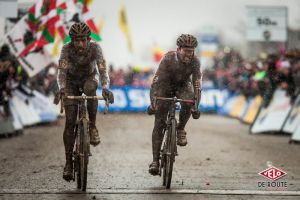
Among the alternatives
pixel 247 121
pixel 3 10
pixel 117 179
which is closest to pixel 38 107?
pixel 3 10

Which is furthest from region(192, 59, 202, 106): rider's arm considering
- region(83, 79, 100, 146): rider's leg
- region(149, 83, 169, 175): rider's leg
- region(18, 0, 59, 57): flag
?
region(18, 0, 59, 57): flag

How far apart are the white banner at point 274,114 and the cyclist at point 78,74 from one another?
449 inches

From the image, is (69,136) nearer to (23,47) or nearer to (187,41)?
(187,41)

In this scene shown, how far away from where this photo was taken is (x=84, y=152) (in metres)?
8.79

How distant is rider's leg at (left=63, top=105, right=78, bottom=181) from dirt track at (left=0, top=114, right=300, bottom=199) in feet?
0.67

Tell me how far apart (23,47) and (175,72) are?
37.4ft

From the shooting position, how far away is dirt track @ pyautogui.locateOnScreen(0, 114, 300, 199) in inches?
357

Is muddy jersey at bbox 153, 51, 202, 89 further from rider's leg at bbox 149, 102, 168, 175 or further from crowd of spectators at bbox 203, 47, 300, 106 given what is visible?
crowd of spectators at bbox 203, 47, 300, 106

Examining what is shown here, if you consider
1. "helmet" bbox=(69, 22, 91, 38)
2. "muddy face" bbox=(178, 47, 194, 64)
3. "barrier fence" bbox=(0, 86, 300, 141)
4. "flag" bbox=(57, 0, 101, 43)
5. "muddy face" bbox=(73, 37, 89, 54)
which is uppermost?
"flag" bbox=(57, 0, 101, 43)

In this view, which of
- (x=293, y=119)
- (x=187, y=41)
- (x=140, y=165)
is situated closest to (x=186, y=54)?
(x=187, y=41)

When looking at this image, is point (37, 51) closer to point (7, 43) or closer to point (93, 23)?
point (7, 43)

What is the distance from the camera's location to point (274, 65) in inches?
869

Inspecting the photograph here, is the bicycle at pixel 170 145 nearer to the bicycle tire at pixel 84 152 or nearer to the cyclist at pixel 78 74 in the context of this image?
the cyclist at pixel 78 74

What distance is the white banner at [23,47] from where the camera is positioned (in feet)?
65.8
